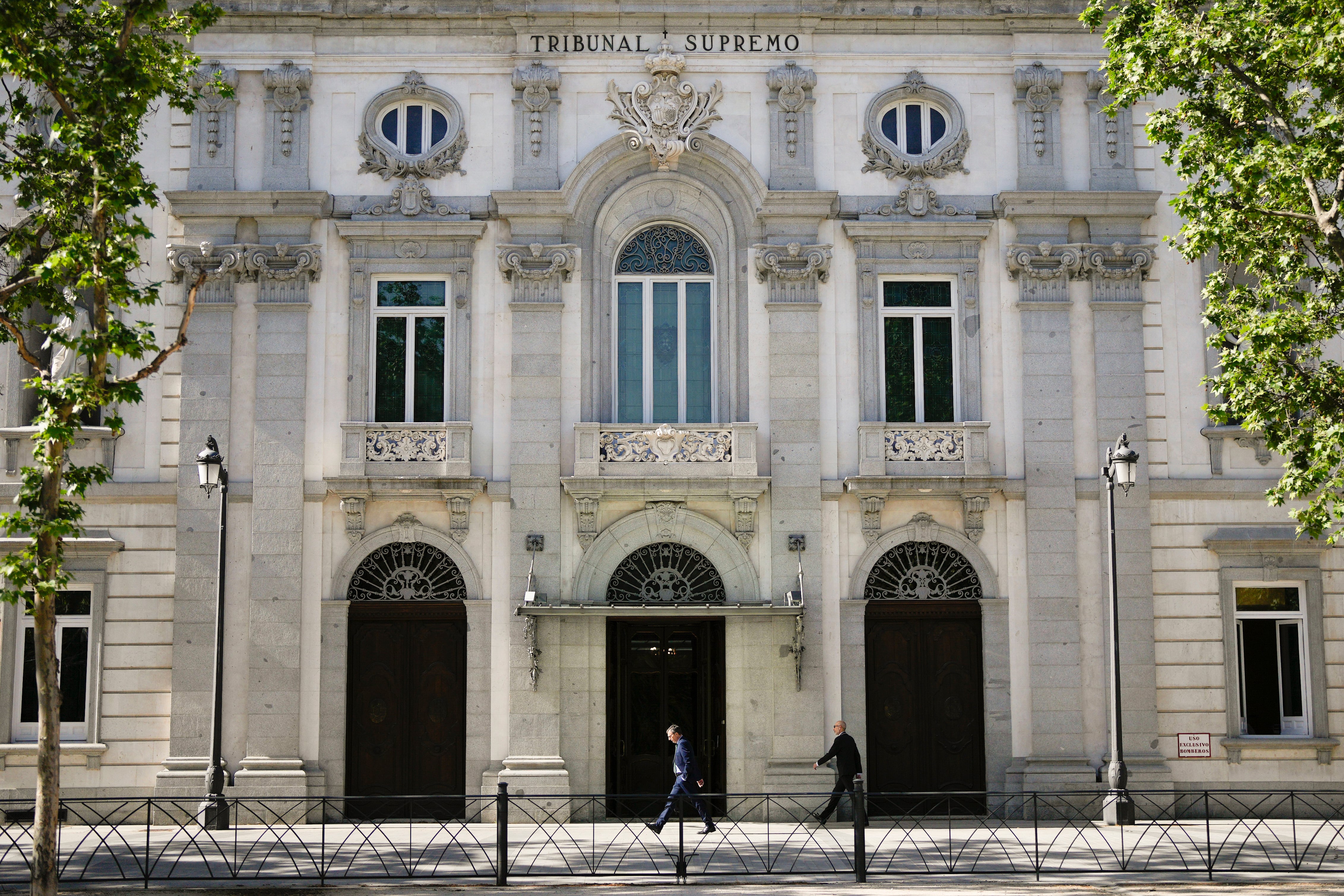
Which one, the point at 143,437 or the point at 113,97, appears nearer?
the point at 113,97

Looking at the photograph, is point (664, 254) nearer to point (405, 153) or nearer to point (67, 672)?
point (405, 153)

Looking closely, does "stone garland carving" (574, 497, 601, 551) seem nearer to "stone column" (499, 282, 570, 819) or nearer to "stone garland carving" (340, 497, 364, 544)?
"stone column" (499, 282, 570, 819)

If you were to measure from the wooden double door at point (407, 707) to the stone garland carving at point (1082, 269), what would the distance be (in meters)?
11.4

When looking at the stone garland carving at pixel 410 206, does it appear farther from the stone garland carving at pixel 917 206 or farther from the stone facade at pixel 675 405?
the stone garland carving at pixel 917 206

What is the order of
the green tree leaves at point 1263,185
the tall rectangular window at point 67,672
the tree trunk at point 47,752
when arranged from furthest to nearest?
the tall rectangular window at point 67,672 < the green tree leaves at point 1263,185 < the tree trunk at point 47,752

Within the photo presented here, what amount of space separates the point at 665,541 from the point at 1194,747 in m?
9.53

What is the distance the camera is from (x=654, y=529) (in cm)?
2280

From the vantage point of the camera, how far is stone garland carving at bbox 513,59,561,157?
23484 millimetres

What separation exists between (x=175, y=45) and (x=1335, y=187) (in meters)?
15.1

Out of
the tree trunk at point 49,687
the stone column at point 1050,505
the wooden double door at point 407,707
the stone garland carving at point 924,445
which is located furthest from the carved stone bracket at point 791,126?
the tree trunk at point 49,687

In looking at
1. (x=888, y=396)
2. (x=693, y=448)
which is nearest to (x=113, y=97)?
(x=693, y=448)

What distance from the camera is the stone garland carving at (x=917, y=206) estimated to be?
23.4m

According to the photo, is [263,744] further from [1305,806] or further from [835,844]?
[1305,806]

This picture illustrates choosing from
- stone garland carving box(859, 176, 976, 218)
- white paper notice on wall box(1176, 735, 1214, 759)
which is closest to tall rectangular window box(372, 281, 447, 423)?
stone garland carving box(859, 176, 976, 218)
